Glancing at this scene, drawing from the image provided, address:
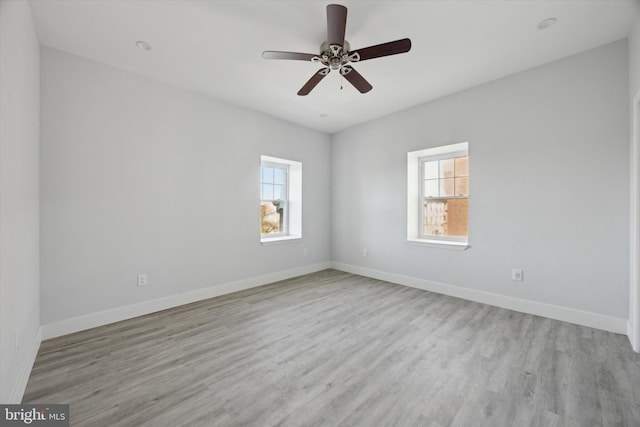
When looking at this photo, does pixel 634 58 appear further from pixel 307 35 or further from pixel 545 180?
pixel 307 35

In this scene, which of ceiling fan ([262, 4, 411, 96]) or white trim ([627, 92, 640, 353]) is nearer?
ceiling fan ([262, 4, 411, 96])

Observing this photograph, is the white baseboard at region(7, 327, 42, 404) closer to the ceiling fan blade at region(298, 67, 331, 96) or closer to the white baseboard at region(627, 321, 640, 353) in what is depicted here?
the ceiling fan blade at region(298, 67, 331, 96)

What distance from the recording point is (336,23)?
1.86 meters

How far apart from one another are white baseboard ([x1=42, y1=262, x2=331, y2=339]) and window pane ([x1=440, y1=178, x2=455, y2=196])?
2.86 meters

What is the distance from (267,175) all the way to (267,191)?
282mm

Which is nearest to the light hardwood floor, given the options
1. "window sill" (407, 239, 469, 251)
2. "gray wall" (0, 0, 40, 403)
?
"gray wall" (0, 0, 40, 403)

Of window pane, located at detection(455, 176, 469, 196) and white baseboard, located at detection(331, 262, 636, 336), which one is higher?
window pane, located at detection(455, 176, 469, 196)

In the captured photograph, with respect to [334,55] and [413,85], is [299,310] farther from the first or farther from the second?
[413,85]

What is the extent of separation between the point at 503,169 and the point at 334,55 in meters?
2.47

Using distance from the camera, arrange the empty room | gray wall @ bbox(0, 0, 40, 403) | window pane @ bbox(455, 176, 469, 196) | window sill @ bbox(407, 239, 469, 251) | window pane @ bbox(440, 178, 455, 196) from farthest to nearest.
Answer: window pane @ bbox(440, 178, 455, 196)
window pane @ bbox(455, 176, 469, 196)
window sill @ bbox(407, 239, 469, 251)
the empty room
gray wall @ bbox(0, 0, 40, 403)

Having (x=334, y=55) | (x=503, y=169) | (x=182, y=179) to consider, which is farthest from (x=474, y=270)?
(x=182, y=179)

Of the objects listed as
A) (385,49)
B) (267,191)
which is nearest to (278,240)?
(267,191)

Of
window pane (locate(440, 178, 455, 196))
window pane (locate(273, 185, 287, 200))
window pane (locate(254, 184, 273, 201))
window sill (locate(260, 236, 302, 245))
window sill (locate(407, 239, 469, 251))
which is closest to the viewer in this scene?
window sill (locate(407, 239, 469, 251))

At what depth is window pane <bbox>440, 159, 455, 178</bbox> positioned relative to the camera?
12.7 ft
